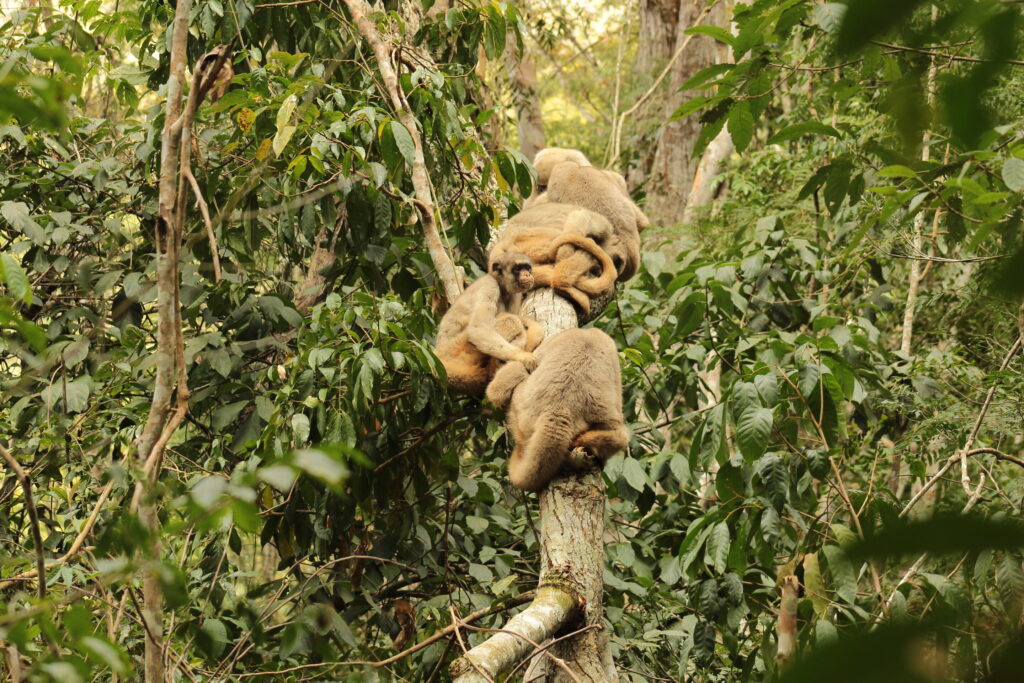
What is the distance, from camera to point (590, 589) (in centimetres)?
350

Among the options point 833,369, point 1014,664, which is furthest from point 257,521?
point 833,369

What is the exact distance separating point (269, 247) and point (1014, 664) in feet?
25.2

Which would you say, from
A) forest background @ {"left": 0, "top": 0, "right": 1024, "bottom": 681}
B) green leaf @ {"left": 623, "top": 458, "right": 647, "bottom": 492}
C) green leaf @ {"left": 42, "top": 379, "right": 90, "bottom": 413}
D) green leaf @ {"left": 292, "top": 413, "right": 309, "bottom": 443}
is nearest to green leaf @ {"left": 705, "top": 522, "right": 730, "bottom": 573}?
forest background @ {"left": 0, "top": 0, "right": 1024, "bottom": 681}

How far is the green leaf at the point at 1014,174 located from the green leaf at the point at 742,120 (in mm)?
1177

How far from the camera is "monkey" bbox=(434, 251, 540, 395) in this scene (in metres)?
4.73

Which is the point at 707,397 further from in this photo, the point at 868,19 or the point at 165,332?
the point at 868,19

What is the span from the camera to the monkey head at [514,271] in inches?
190

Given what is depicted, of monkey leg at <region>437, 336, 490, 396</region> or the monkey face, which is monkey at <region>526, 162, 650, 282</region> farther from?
monkey leg at <region>437, 336, 490, 396</region>

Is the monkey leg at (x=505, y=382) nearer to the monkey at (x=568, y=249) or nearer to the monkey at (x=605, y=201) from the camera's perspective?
the monkey at (x=568, y=249)

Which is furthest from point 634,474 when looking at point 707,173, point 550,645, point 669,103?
point 669,103

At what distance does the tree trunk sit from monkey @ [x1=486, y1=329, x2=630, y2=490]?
12 cm

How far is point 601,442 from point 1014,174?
84.3 inches

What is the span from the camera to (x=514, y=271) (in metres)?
4.84

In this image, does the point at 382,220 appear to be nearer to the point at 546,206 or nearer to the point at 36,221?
the point at 546,206
